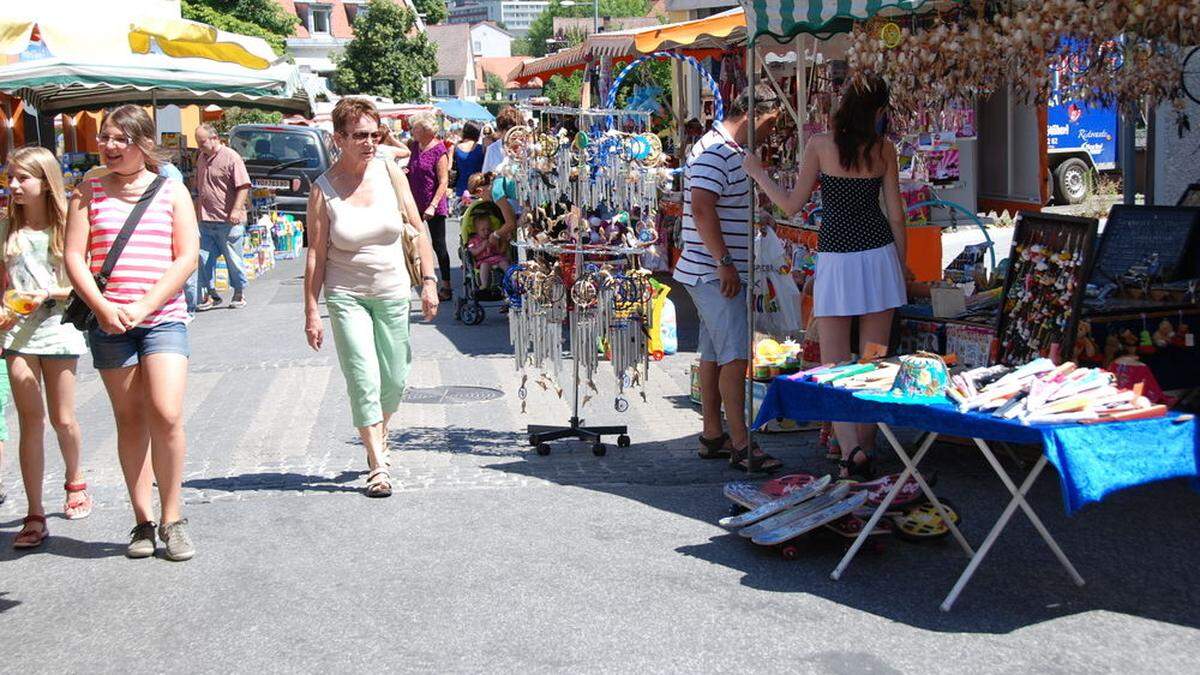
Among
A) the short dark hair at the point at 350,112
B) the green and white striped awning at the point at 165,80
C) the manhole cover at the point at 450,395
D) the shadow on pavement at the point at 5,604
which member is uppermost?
the green and white striped awning at the point at 165,80

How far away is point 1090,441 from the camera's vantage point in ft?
15.0

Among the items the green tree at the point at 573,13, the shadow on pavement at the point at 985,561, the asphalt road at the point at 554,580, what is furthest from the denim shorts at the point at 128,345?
the green tree at the point at 573,13

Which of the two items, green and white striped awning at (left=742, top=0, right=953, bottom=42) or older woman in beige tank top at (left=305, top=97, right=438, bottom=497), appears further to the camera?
older woman in beige tank top at (left=305, top=97, right=438, bottom=497)

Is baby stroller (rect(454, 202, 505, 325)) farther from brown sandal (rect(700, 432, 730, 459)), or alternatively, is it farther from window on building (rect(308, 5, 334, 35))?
window on building (rect(308, 5, 334, 35))

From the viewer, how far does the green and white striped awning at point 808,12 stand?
6.26m

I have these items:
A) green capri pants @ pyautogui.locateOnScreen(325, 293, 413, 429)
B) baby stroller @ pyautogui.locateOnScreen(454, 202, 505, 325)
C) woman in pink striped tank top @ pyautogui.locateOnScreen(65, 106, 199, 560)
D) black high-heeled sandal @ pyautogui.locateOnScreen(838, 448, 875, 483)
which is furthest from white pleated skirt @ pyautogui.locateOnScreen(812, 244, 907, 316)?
baby stroller @ pyautogui.locateOnScreen(454, 202, 505, 325)

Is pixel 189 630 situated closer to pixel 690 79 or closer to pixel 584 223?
pixel 584 223

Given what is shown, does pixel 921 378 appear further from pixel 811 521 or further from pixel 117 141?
pixel 117 141

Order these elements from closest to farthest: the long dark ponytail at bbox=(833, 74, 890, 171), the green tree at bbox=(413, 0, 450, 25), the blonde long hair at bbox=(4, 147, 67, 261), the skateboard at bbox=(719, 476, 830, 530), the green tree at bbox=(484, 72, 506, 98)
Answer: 1. the skateboard at bbox=(719, 476, 830, 530)
2. the blonde long hair at bbox=(4, 147, 67, 261)
3. the long dark ponytail at bbox=(833, 74, 890, 171)
4. the green tree at bbox=(413, 0, 450, 25)
5. the green tree at bbox=(484, 72, 506, 98)

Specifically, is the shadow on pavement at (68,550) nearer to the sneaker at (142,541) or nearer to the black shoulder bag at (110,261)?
the sneaker at (142,541)

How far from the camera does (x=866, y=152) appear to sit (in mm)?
6473

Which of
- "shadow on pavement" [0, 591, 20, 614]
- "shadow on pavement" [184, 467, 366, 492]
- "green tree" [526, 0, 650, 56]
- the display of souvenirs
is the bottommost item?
"shadow on pavement" [184, 467, 366, 492]

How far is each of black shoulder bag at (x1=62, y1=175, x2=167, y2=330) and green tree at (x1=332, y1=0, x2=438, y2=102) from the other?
65.9 m

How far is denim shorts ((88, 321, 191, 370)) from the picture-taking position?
5703 mm
